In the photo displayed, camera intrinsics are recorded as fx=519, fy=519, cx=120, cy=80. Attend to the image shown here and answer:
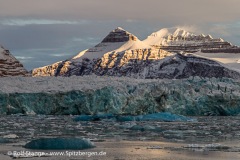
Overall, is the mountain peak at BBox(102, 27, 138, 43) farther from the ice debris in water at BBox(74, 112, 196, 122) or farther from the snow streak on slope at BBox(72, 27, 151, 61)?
the ice debris in water at BBox(74, 112, 196, 122)

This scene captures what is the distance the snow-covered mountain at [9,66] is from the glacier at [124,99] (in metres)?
22.9

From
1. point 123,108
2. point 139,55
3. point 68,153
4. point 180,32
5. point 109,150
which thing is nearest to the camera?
point 68,153

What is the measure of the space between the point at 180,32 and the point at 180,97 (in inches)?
4107

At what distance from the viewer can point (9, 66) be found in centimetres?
5350

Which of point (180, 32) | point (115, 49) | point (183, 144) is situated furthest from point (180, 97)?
point (180, 32)

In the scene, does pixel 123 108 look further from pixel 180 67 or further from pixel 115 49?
pixel 115 49

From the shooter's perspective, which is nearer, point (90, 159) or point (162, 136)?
point (90, 159)

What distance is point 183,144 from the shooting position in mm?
10906

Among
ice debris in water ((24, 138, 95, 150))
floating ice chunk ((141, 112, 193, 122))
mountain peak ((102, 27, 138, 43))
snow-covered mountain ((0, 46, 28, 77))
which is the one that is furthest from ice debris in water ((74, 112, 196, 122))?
mountain peak ((102, 27, 138, 43))

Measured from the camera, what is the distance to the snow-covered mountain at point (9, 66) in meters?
52.0

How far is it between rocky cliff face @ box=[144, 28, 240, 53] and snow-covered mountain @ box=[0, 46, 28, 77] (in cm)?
5571

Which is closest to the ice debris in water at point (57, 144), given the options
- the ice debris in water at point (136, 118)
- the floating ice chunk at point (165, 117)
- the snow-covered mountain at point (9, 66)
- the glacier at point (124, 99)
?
the ice debris in water at point (136, 118)

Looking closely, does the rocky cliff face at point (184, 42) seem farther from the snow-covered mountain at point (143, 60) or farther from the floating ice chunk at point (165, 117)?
the floating ice chunk at point (165, 117)

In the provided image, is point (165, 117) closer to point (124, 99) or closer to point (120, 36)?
point (124, 99)
